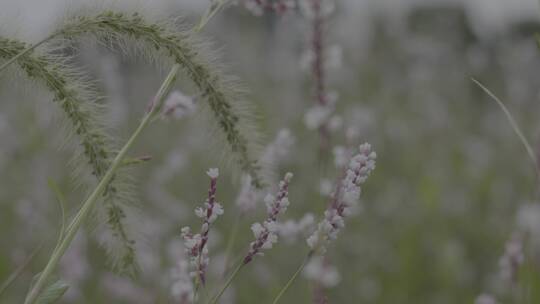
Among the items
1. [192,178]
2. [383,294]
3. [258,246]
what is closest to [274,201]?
[258,246]

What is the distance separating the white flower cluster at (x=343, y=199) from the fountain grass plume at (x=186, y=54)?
248mm

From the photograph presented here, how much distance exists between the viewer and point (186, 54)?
4.95 feet

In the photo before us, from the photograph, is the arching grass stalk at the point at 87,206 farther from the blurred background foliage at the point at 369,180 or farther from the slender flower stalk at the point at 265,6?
the slender flower stalk at the point at 265,6

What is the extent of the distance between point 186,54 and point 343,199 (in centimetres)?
37

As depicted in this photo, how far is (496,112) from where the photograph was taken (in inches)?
383

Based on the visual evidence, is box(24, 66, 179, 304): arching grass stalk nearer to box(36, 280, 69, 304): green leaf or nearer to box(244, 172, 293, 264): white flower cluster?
box(36, 280, 69, 304): green leaf

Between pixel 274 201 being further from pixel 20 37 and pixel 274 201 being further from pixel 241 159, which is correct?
pixel 20 37

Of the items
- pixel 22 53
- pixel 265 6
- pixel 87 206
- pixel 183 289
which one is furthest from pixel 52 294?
pixel 265 6

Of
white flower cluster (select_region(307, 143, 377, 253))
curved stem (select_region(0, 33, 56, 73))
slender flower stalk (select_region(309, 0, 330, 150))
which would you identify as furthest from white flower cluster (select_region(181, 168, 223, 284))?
slender flower stalk (select_region(309, 0, 330, 150))

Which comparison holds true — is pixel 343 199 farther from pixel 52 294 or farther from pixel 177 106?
pixel 52 294

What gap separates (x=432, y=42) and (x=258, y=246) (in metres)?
8.77

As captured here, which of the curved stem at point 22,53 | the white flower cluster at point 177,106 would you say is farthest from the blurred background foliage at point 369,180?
the white flower cluster at point 177,106

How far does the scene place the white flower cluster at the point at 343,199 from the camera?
4.50 ft

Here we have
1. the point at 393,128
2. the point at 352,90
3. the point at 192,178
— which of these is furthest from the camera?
the point at 352,90
